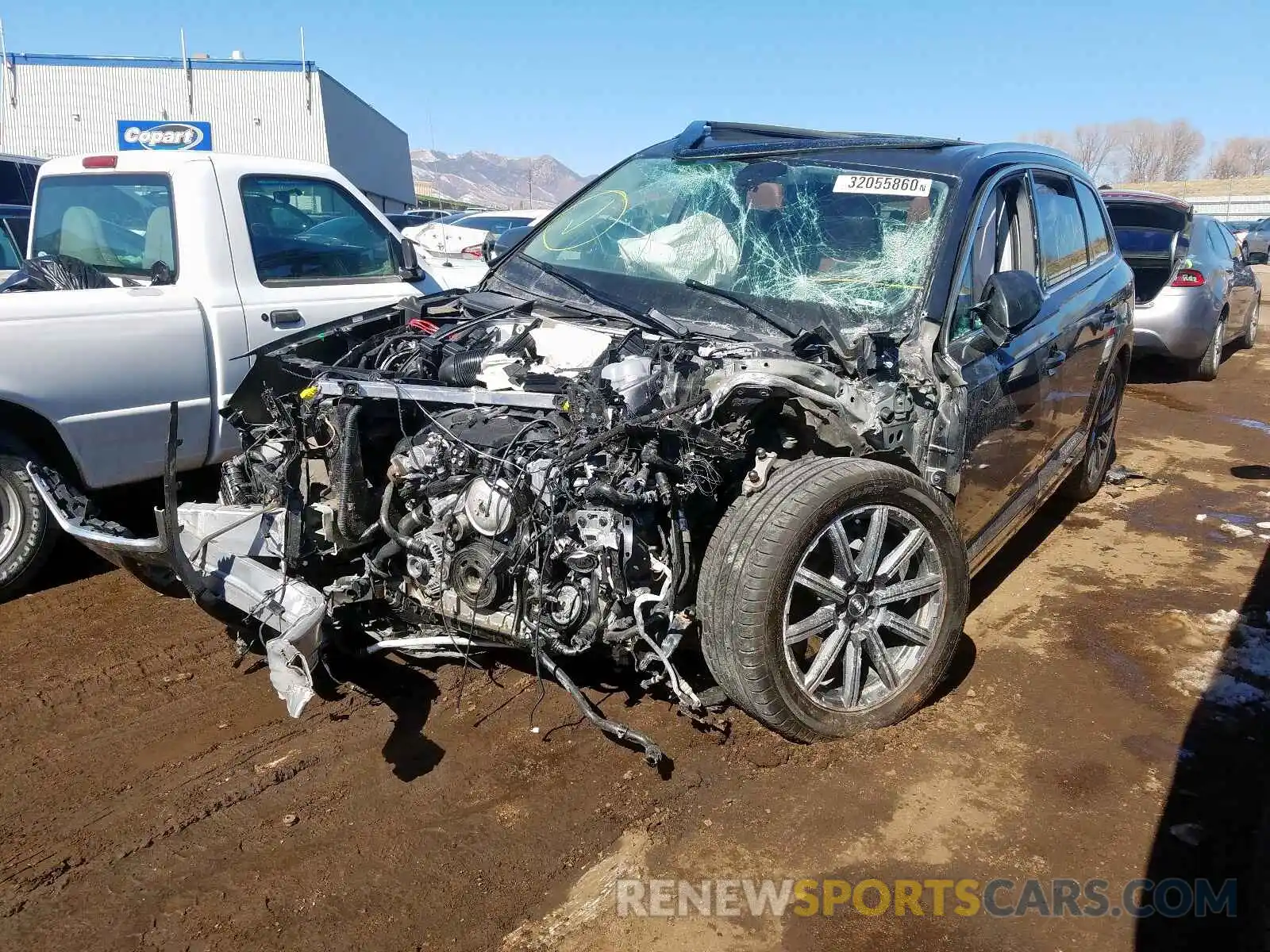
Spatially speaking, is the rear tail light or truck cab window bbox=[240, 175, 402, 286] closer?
truck cab window bbox=[240, 175, 402, 286]

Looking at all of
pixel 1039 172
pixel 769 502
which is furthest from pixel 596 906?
pixel 1039 172

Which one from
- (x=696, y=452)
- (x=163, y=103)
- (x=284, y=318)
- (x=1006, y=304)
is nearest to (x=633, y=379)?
(x=696, y=452)

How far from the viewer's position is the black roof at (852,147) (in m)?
3.80

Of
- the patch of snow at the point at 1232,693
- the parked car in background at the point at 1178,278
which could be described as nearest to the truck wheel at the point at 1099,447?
the patch of snow at the point at 1232,693

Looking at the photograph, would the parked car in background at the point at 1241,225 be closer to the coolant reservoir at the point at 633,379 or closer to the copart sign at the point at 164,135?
the copart sign at the point at 164,135

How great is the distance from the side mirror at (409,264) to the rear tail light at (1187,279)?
7.88m

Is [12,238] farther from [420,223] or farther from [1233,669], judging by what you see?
[420,223]

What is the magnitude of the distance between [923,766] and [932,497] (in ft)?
2.99

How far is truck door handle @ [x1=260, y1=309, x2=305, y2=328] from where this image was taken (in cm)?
481

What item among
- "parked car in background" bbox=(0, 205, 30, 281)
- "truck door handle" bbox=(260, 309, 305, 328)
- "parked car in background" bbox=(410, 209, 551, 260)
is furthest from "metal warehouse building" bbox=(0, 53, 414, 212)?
"truck door handle" bbox=(260, 309, 305, 328)

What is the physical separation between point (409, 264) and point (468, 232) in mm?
7971

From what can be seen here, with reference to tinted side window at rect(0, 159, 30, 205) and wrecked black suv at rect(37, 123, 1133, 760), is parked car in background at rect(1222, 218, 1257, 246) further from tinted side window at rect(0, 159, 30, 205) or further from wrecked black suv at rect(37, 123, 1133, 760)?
tinted side window at rect(0, 159, 30, 205)

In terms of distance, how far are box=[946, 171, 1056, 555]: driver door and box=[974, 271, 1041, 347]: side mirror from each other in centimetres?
5

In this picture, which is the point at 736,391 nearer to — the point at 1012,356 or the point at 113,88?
the point at 1012,356
